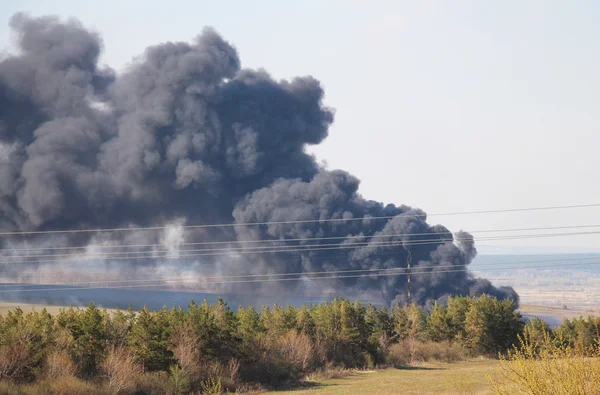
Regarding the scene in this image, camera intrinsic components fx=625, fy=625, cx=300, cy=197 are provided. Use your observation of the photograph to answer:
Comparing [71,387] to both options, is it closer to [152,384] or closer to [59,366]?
[59,366]

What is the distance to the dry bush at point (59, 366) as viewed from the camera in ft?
114

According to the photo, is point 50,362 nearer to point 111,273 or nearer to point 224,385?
point 224,385

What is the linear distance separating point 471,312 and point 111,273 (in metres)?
105

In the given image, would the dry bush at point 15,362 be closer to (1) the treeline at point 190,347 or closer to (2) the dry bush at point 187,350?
(1) the treeline at point 190,347

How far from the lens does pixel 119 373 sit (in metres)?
36.2

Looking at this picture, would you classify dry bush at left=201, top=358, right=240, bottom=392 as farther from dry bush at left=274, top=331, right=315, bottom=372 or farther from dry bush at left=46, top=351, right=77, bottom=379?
dry bush at left=46, top=351, right=77, bottom=379

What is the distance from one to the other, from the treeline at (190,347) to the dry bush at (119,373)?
0.06 m

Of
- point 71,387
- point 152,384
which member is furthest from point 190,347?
point 71,387

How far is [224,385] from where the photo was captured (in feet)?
138

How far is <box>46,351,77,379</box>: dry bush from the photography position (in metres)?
34.9

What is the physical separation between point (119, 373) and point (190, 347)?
6.17 metres

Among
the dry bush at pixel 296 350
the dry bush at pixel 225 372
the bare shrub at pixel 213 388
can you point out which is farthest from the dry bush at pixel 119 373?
the dry bush at pixel 296 350

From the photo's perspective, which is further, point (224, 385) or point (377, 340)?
point (377, 340)

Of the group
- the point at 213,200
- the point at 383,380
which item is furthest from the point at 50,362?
the point at 213,200
